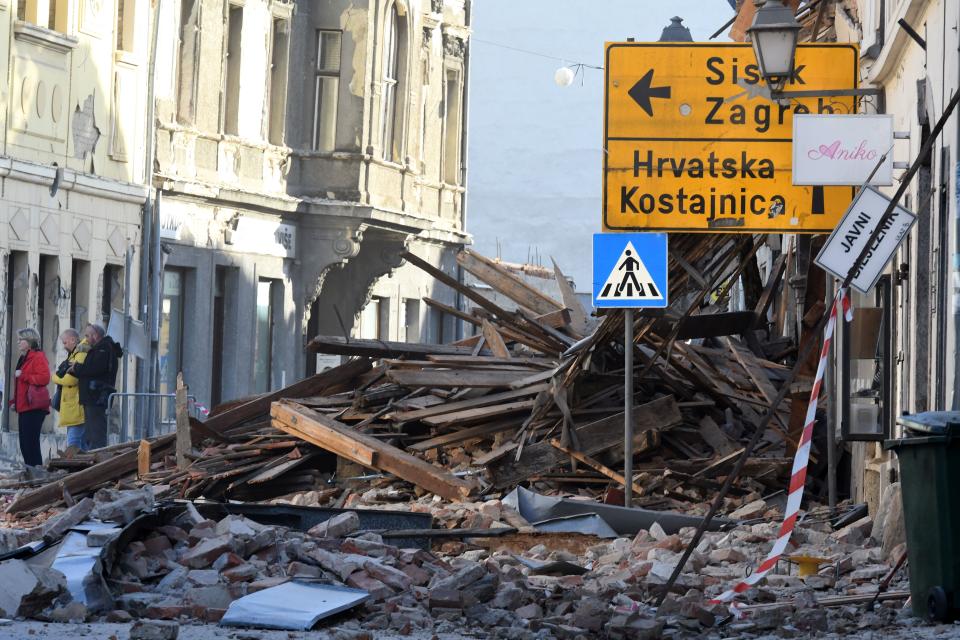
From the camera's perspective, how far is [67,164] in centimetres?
2914

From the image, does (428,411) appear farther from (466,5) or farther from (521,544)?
(466,5)

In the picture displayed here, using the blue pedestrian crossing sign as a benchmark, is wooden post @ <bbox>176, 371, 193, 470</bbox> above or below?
below

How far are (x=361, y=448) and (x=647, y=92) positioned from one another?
13.4 ft

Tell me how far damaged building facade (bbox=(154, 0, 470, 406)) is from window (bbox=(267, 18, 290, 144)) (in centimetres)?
3

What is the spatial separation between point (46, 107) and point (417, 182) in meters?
13.9

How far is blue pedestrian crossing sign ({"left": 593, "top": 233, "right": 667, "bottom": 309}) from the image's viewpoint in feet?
55.5

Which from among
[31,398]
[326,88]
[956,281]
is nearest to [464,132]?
[326,88]

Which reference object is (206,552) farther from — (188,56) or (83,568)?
(188,56)

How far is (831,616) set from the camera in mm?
10578

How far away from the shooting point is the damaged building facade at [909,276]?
13094 mm

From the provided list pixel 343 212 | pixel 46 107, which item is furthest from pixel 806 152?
pixel 343 212

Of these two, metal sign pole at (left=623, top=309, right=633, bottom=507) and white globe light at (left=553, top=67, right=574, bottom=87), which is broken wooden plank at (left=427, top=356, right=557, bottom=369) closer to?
metal sign pole at (left=623, top=309, right=633, bottom=507)

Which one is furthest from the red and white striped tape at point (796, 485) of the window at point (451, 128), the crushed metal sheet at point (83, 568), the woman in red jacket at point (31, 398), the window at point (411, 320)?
the window at point (451, 128)

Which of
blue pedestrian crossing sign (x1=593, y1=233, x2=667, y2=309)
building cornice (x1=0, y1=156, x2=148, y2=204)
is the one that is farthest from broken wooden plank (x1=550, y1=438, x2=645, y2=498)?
building cornice (x1=0, y1=156, x2=148, y2=204)
